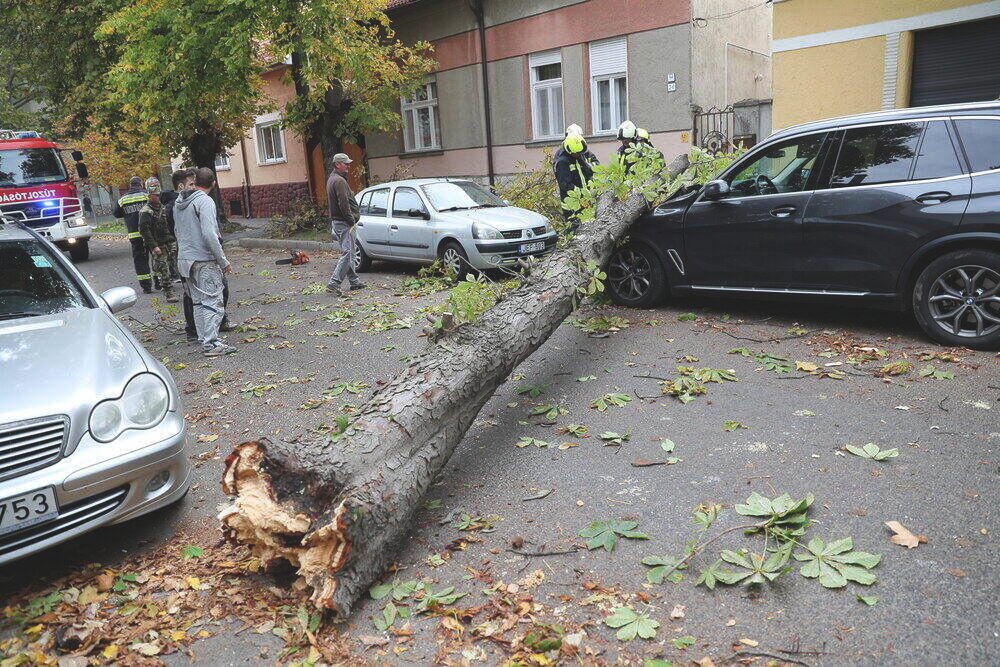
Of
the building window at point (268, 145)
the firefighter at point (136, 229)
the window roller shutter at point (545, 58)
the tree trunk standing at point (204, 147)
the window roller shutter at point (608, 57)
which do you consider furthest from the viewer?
the building window at point (268, 145)

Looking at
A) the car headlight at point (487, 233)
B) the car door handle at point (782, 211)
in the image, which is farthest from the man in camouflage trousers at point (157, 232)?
the car door handle at point (782, 211)

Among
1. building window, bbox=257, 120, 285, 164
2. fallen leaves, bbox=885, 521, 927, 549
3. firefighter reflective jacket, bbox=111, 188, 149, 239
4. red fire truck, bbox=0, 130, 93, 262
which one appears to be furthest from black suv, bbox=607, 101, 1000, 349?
building window, bbox=257, 120, 285, 164

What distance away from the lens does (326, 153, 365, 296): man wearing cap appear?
10.9 meters

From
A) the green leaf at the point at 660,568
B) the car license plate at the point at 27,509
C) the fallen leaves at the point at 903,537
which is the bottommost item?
the green leaf at the point at 660,568

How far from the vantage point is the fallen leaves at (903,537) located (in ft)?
11.1

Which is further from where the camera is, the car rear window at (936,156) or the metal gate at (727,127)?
the metal gate at (727,127)

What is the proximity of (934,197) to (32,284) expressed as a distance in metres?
6.97

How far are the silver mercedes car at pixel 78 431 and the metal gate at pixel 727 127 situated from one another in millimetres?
12104

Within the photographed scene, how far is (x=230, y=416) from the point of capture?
240 inches

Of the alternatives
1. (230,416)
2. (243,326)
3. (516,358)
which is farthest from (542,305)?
(243,326)

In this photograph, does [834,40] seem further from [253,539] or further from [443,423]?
[253,539]

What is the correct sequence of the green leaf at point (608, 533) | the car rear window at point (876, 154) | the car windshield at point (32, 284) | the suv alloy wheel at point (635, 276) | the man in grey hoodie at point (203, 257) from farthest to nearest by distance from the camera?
the suv alloy wheel at point (635, 276)
the man in grey hoodie at point (203, 257)
the car rear window at point (876, 154)
the car windshield at point (32, 284)
the green leaf at point (608, 533)

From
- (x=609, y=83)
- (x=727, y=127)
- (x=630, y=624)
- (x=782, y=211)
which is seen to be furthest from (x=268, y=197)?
(x=630, y=624)

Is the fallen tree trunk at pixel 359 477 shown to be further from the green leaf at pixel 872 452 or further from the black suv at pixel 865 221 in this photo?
the black suv at pixel 865 221
